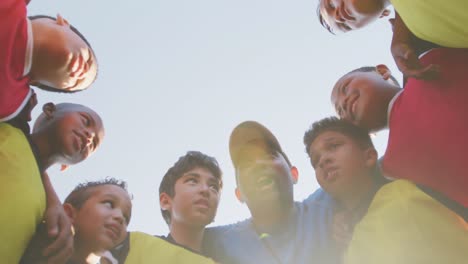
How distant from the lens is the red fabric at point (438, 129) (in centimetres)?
149

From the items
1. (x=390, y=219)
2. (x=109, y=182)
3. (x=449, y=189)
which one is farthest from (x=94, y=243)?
(x=449, y=189)

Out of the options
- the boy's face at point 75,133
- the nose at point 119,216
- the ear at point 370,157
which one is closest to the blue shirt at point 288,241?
the ear at point 370,157

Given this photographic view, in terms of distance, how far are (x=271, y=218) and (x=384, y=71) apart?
66cm

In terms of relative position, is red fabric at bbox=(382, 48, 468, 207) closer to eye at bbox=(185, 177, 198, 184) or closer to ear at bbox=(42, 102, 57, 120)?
eye at bbox=(185, 177, 198, 184)

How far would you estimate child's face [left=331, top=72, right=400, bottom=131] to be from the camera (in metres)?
1.82

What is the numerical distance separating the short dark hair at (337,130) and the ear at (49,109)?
37.0 inches

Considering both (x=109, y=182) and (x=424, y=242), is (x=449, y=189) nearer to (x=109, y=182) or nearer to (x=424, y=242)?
(x=424, y=242)

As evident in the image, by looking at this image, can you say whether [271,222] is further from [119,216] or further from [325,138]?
[119,216]

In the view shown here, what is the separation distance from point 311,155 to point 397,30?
61 cm

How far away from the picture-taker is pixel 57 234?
1.64 meters

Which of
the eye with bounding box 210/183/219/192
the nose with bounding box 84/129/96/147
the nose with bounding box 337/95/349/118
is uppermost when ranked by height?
the nose with bounding box 337/95/349/118

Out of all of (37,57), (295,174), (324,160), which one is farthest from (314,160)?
(37,57)

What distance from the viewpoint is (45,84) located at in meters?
1.88

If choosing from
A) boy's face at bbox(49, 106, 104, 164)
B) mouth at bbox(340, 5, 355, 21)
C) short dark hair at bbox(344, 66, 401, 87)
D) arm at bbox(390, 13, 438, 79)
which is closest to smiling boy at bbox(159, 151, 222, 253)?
boy's face at bbox(49, 106, 104, 164)
